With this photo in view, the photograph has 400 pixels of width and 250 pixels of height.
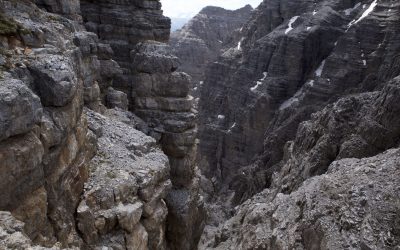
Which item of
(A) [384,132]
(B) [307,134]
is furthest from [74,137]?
(B) [307,134]

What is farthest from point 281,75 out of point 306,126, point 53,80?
point 53,80

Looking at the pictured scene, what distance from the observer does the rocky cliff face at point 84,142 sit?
1605 centimetres

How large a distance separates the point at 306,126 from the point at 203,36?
139 m

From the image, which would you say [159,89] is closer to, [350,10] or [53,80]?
[53,80]

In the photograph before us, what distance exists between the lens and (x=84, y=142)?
2375cm

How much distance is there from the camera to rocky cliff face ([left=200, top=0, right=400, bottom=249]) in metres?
20.5

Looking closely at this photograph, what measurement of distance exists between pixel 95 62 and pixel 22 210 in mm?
21510

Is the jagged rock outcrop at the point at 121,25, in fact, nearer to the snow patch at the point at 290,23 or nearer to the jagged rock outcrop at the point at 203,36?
the snow patch at the point at 290,23

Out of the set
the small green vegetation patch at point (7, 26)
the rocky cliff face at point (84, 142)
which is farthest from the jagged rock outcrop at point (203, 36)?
the small green vegetation patch at point (7, 26)

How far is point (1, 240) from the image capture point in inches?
495

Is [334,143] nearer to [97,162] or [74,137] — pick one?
[97,162]

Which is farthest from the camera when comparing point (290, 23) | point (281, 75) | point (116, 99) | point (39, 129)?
point (290, 23)

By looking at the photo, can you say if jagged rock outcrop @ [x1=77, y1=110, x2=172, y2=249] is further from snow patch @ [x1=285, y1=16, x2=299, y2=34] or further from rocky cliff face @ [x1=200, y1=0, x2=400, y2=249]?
snow patch @ [x1=285, y1=16, x2=299, y2=34]

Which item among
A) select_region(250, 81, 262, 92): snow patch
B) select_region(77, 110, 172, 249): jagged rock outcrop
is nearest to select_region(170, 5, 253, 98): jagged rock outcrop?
select_region(250, 81, 262, 92): snow patch
